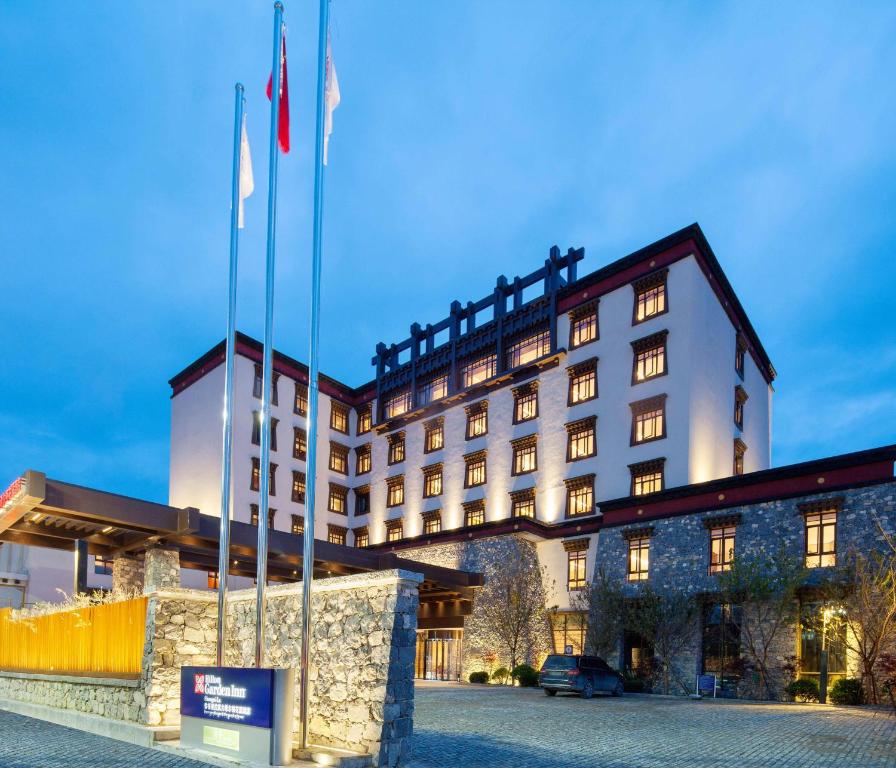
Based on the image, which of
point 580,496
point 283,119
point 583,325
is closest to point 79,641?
point 283,119

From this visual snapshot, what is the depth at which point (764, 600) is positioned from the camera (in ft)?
95.2

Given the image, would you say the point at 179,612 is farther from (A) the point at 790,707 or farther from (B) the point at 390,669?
(A) the point at 790,707

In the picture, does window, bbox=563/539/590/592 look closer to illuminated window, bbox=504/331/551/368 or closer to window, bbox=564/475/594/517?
window, bbox=564/475/594/517

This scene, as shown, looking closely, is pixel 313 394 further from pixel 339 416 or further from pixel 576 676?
pixel 339 416

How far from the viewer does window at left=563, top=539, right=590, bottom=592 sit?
1479 inches

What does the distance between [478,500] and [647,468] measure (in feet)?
38.2

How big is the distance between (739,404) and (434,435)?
1800cm

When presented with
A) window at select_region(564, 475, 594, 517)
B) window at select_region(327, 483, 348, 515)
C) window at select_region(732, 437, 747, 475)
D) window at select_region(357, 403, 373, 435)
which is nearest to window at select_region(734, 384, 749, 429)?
window at select_region(732, 437, 747, 475)

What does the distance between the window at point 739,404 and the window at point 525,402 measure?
1028 centimetres

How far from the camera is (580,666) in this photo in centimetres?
2731

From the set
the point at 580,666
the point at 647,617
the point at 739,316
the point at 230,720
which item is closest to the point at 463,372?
the point at 739,316

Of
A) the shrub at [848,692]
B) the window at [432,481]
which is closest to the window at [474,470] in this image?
the window at [432,481]

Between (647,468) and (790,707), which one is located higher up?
(647,468)

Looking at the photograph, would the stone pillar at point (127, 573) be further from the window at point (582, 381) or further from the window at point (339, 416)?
the window at point (339, 416)
